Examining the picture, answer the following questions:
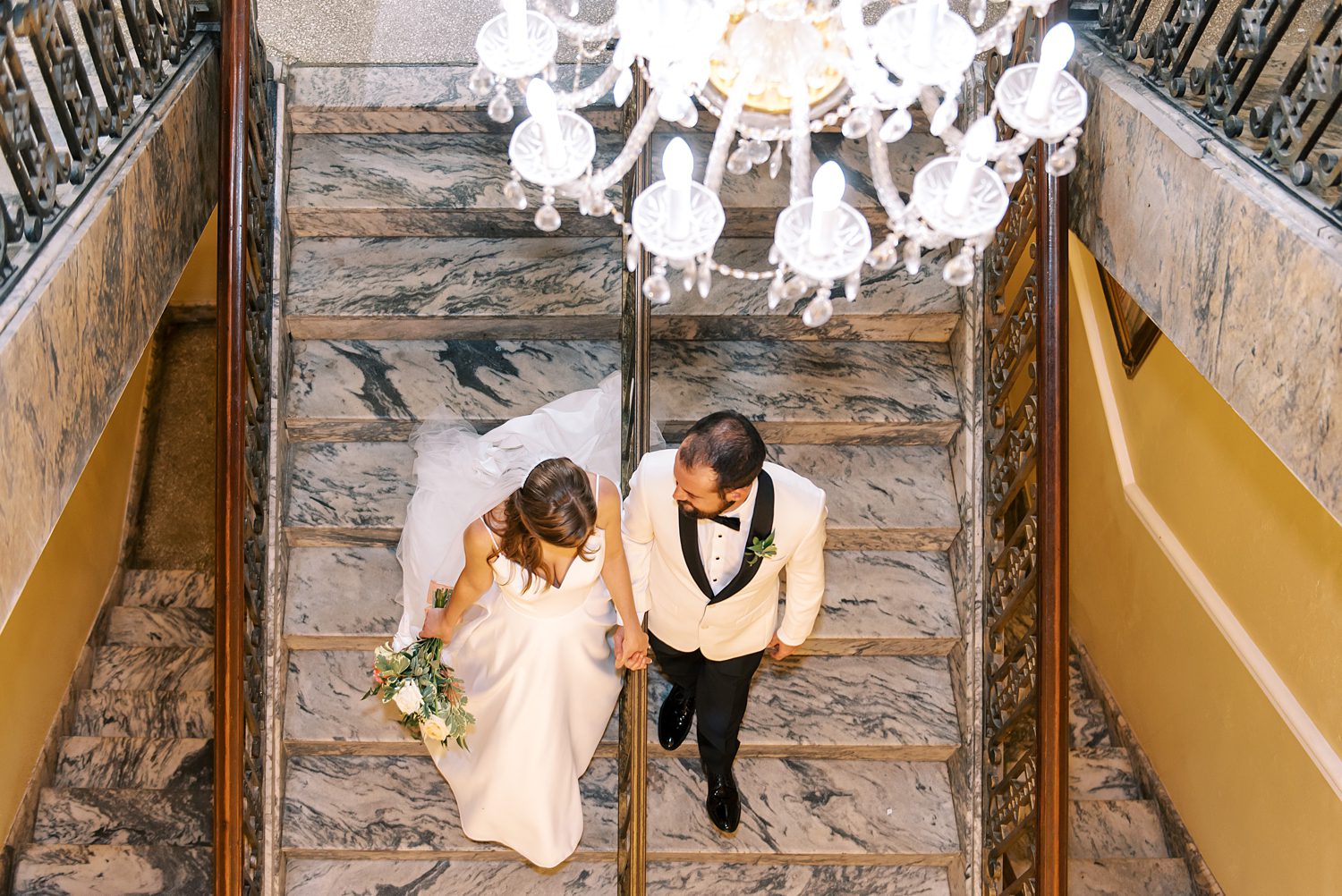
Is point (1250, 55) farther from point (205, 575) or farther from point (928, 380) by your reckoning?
point (205, 575)

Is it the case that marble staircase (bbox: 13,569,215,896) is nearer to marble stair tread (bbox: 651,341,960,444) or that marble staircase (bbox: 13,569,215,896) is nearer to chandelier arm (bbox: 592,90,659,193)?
marble stair tread (bbox: 651,341,960,444)

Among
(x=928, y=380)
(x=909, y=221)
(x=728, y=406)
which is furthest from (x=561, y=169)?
(x=928, y=380)

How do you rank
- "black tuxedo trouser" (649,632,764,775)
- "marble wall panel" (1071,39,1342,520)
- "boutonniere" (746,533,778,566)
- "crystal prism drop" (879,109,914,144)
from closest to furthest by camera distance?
"crystal prism drop" (879,109,914,144), "marble wall panel" (1071,39,1342,520), "boutonniere" (746,533,778,566), "black tuxedo trouser" (649,632,764,775)

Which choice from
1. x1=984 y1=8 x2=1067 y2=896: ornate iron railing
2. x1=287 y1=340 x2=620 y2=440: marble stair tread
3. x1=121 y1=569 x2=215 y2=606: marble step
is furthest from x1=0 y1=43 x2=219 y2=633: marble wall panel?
x1=984 y1=8 x2=1067 y2=896: ornate iron railing

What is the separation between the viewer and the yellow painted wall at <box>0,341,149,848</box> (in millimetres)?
5176

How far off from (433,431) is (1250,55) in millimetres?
3298

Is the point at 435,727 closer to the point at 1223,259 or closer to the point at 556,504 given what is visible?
the point at 556,504

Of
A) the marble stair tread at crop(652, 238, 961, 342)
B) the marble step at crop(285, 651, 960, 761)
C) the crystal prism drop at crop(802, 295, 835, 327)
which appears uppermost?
the crystal prism drop at crop(802, 295, 835, 327)

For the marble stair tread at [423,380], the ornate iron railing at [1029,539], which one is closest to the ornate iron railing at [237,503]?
the marble stair tread at [423,380]

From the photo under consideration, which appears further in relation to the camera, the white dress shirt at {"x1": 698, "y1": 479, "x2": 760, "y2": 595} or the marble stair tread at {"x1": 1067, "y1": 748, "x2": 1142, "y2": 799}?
the marble stair tread at {"x1": 1067, "y1": 748, "x2": 1142, "y2": 799}

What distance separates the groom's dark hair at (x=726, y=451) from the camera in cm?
330

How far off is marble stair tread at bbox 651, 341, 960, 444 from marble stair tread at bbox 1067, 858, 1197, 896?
1.96m

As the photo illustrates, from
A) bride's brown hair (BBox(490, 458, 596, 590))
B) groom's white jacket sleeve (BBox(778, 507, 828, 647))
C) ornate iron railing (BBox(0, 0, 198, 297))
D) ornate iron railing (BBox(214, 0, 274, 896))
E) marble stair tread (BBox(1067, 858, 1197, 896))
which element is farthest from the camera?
marble stair tread (BBox(1067, 858, 1197, 896))

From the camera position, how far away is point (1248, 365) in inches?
133
